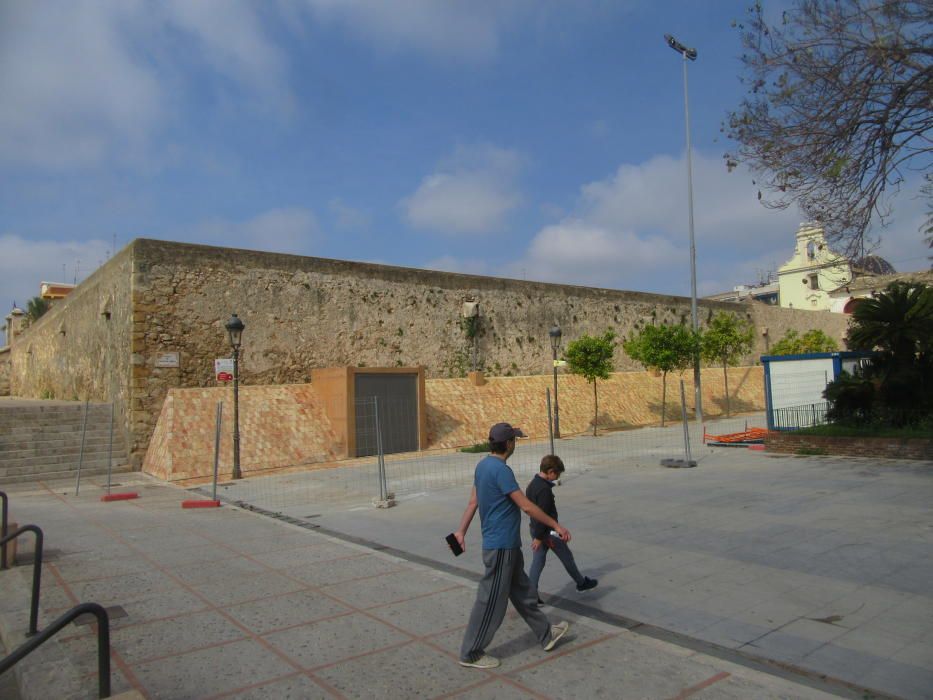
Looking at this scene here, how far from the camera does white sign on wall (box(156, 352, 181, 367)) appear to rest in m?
17.5

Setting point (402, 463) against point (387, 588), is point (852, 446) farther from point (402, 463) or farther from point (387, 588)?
point (387, 588)

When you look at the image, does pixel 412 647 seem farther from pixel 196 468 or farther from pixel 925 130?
pixel 196 468

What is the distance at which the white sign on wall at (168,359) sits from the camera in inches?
689

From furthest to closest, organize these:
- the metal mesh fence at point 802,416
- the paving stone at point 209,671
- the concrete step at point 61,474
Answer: the metal mesh fence at point 802,416
the concrete step at point 61,474
the paving stone at point 209,671

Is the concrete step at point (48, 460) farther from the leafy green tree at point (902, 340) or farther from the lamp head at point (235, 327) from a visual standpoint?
the leafy green tree at point (902, 340)

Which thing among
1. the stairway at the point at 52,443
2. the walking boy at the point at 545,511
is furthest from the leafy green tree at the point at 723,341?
the walking boy at the point at 545,511

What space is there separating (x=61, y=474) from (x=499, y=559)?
577 inches

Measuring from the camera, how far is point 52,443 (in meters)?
16.3

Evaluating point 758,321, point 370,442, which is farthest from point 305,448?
point 758,321

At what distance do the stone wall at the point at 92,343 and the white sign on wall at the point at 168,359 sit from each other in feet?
2.36

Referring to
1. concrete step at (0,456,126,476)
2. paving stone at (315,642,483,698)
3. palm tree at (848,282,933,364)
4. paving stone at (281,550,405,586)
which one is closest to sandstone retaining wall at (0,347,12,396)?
concrete step at (0,456,126,476)

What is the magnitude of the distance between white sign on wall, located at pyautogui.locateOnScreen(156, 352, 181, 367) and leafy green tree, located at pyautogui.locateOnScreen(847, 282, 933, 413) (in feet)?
54.4

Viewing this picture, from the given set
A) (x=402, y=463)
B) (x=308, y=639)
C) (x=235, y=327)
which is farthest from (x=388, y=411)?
(x=308, y=639)

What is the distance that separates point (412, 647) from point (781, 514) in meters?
5.90
